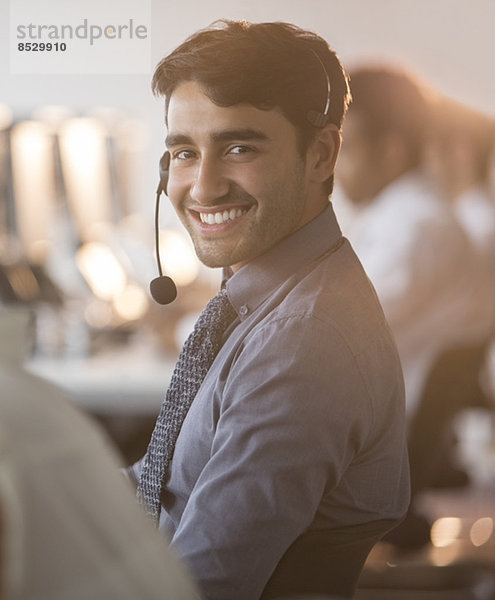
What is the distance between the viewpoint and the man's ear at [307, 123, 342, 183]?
1349mm

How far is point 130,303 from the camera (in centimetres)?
493

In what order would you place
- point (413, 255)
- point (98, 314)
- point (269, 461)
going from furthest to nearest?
point (98, 314)
point (413, 255)
point (269, 461)

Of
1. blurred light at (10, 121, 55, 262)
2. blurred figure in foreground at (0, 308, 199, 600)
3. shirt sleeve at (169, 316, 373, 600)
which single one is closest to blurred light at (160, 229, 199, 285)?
blurred light at (10, 121, 55, 262)

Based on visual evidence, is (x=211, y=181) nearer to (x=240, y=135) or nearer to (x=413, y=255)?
(x=240, y=135)

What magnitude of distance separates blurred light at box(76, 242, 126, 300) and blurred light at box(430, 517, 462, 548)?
1.92 metres

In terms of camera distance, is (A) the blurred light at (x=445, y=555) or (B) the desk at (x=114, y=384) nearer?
(B) the desk at (x=114, y=384)

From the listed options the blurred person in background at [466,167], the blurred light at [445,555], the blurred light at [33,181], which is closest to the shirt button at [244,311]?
the blurred person in background at [466,167]

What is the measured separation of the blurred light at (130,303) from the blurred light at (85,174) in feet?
5.00

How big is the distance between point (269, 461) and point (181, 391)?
0.26 metres

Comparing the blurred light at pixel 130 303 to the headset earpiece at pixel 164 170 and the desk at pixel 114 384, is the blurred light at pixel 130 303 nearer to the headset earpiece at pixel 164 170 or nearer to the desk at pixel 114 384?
the desk at pixel 114 384

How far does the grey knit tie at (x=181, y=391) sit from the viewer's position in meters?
1.27

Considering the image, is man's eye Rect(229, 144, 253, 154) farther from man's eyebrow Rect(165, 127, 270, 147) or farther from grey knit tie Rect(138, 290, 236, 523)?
grey knit tie Rect(138, 290, 236, 523)

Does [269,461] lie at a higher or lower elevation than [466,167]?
higher

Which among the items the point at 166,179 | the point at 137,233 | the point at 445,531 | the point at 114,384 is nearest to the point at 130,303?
the point at 137,233
